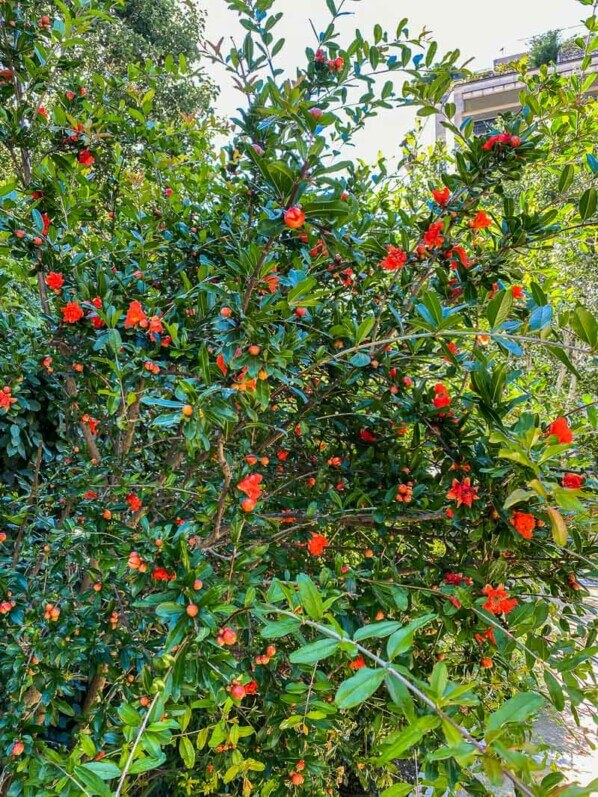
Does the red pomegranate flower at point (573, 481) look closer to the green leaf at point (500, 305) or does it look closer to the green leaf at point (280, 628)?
the green leaf at point (500, 305)

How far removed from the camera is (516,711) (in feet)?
1.80

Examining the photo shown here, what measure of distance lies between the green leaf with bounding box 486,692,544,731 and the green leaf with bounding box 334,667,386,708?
0.13 meters

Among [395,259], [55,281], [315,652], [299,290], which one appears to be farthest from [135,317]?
[315,652]

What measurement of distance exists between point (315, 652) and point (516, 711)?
248 mm

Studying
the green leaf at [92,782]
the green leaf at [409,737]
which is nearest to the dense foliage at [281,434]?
the green leaf at [92,782]

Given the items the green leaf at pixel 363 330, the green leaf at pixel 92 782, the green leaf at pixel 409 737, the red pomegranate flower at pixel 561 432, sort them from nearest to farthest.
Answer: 1. the green leaf at pixel 409 737
2. the green leaf at pixel 92 782
3. the red pomegranate flower at pixel 561 432
4. the green leaf at pixel 363 330

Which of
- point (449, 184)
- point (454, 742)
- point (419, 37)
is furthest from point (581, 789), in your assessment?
point (419, 37)

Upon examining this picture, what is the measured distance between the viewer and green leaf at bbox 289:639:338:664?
62 cm

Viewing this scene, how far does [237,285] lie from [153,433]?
2.78ft

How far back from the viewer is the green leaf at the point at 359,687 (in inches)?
21.7

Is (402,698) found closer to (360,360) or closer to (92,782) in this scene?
(92,782)

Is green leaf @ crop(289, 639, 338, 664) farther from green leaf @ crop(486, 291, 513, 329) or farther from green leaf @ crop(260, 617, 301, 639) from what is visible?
green leaf @ crop(486, 291, 513, 329)

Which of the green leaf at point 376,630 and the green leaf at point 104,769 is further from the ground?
the green leaf at point 376,630

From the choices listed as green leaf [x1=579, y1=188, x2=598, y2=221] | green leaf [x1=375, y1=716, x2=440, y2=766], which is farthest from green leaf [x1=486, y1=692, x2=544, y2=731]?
green leaf [x1=579, y1=188, x2=598, y2=221]
